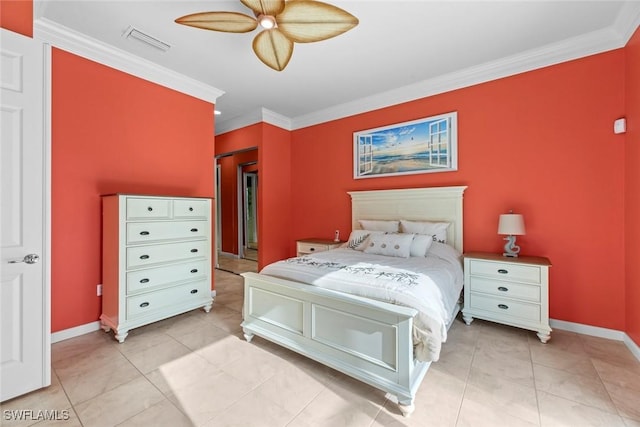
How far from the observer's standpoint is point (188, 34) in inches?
96.3

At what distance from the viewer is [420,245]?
283cm

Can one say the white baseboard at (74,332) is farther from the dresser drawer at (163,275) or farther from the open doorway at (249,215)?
the open doorway at (249,215)

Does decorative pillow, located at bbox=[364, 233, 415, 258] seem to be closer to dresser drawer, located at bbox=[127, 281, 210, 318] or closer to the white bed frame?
the white bed frame

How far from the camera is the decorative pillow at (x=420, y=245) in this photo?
2.81 meters

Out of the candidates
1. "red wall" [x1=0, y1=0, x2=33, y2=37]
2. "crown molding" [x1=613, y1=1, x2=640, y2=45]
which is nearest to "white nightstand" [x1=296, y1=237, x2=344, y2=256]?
"red wall" [x1=0, y1=0, x2=33, y2=37]

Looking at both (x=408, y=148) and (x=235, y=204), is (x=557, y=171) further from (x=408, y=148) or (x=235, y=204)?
(x=235, y=204)

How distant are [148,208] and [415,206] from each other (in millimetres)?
3018

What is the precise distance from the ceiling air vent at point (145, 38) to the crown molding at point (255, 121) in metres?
1.73

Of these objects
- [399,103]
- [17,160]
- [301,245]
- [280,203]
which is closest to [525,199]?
[399,103]

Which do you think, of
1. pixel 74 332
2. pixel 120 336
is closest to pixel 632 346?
pixel 120 336

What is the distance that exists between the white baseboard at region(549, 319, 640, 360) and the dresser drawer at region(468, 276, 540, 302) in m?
0.57

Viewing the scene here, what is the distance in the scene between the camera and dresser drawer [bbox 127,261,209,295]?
2.46 meters

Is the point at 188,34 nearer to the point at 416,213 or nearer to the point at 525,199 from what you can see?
the point at 416,213

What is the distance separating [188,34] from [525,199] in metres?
3.72
